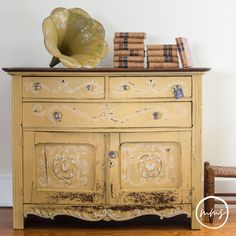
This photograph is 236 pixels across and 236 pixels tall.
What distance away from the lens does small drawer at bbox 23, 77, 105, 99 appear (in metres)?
2.42

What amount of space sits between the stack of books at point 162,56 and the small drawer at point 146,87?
0.15m

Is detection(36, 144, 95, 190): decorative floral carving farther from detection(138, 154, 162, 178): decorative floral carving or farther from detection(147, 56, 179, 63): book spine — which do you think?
detection(147, 56, 179, 63): book spine

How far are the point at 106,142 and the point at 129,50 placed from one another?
23.0 inches

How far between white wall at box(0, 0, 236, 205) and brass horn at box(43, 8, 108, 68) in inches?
9.2

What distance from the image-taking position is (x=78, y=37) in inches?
106

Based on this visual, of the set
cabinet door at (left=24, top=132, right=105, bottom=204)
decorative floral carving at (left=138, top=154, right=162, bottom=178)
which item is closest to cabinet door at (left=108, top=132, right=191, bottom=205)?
decorative floral carving at (left=138, top=154, right=162, bottom=178)

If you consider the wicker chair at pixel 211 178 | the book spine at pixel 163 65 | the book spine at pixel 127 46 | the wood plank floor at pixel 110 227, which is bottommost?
the wood plank floor at pixel 110 227

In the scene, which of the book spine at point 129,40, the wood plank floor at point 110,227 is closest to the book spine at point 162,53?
the book spine at point 129,40

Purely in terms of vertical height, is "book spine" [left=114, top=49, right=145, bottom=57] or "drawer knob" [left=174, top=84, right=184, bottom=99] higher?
"book spine" [left=114, top=49, right=145, bottom=57]

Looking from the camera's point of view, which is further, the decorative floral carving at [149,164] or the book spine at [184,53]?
the book spine at [184,53]

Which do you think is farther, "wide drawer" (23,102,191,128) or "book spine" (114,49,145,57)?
"book spine" (114,49,145,57)

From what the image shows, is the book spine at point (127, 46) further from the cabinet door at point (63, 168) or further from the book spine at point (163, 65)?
the cabinet door at point (63, 168)

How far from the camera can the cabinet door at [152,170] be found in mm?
2455

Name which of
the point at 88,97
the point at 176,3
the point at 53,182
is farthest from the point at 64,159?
the point at 176,3
